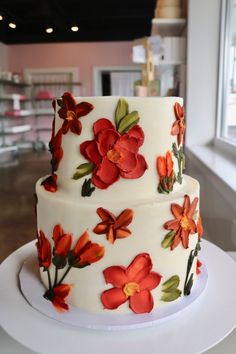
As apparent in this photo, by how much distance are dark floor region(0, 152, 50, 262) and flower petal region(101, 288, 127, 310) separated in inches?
89.1

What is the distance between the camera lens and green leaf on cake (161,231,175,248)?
75cm

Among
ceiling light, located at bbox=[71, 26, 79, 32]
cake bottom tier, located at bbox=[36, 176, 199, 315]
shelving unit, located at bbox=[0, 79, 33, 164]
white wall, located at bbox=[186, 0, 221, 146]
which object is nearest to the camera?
cake bottom tier, located at bbox=[36, 176, 199, 315]

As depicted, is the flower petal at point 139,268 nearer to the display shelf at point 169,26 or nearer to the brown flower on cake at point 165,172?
the brown flower on cake at point 165,172

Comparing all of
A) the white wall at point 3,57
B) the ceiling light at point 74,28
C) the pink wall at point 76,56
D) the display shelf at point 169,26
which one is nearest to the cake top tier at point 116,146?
the display shelf at point 169,26

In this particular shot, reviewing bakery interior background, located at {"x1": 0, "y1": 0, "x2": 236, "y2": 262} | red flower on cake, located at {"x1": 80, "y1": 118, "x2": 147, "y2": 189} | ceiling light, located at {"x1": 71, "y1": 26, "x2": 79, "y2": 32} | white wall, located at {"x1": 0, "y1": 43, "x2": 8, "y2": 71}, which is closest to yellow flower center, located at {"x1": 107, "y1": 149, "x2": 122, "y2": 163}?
red flower on cake, located at {"x1": 80, "y1": 118, "x2": 147, "y2": 189}

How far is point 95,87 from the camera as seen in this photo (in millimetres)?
9453

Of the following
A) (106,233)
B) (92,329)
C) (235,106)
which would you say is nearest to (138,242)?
(106,233)

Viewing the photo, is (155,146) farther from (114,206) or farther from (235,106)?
(235,106)

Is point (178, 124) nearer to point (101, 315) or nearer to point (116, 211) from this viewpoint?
point (116, 211)

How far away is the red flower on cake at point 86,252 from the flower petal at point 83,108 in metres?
0.25

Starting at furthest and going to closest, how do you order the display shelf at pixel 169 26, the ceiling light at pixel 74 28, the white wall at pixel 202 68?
the ceiling light at pixel 74 28
the display shelf at pixel 169 26
the white wall at pixel 202 68

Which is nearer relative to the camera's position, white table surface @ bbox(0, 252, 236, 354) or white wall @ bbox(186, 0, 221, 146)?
white table surface @ bbox(0, 252, 236, 354)

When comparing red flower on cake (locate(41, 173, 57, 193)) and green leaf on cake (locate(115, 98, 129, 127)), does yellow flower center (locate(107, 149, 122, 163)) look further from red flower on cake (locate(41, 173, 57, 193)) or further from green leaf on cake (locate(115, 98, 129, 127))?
red flower on cake (locate(41, 173, 57, 193))

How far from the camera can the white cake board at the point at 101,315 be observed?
27.1 inches
